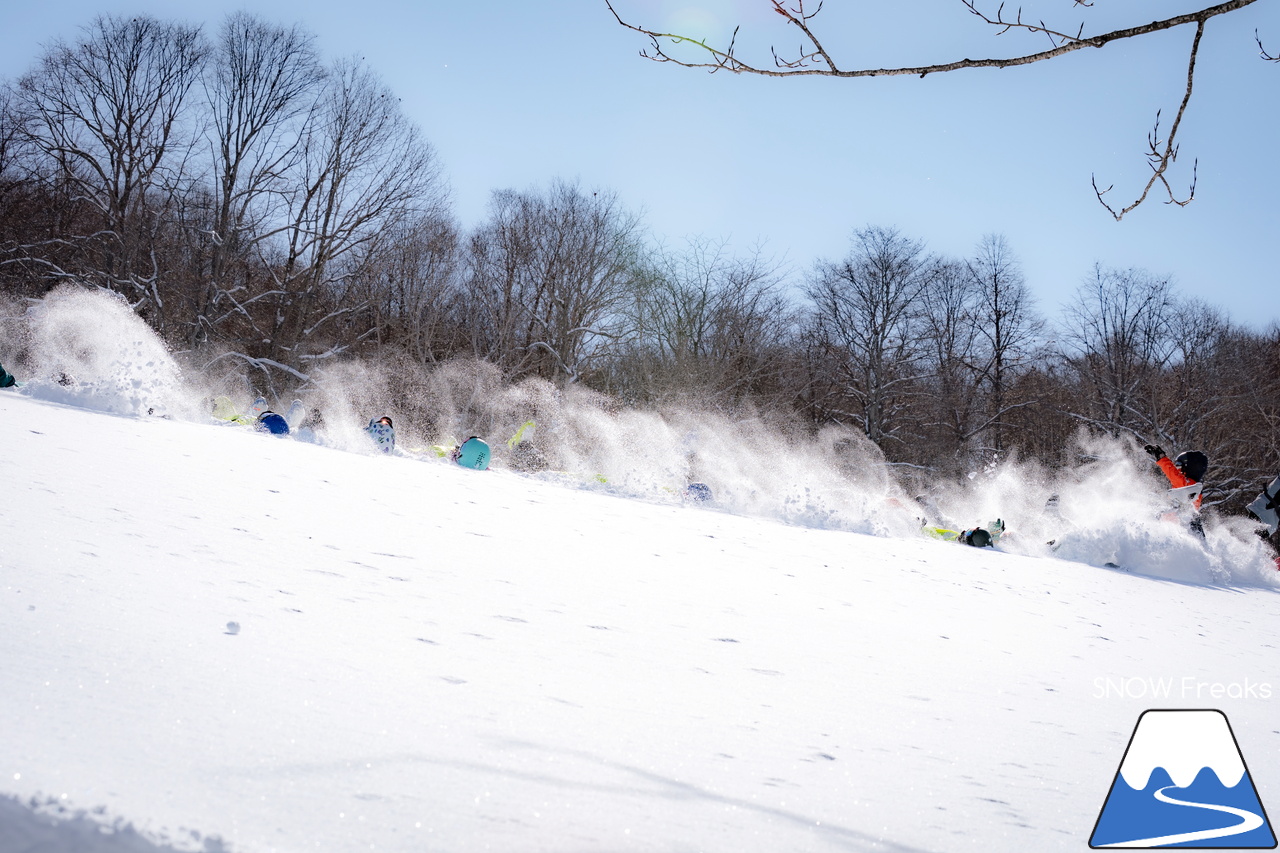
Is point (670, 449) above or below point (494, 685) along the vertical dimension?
above

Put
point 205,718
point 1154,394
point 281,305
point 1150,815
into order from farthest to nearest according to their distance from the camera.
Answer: point 1154,394 < point 281,305 < point 1150,815 < point 205,718

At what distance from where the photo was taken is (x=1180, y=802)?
1939mm

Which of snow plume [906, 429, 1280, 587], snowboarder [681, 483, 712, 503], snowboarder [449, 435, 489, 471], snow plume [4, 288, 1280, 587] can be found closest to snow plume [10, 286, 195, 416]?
snow plume [4, 288, 1280, 587]

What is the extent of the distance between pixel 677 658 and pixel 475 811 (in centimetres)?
156

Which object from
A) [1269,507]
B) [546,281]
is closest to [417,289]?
[546,281]

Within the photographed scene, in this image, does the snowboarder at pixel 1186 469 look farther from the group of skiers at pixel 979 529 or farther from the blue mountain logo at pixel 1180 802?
the blue mountain logo at pixel 1180 802

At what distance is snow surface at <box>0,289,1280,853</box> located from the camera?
129cm

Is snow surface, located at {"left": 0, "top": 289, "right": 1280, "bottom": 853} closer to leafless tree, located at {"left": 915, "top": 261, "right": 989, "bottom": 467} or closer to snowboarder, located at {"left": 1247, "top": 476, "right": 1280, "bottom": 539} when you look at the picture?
snowboarder, located at {"left": 1247, "top": 476, "right": 1280, "bottom": 539}

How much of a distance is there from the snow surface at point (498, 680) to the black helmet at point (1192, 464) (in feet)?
15.6

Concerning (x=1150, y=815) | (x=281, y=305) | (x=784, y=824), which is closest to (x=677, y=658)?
(x=784, y=824)

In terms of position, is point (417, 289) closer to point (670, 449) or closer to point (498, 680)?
point (670, 449)

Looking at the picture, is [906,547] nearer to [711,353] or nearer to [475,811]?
[475,811]

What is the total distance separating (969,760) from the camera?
2197 mm

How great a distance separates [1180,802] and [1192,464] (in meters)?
9.99
